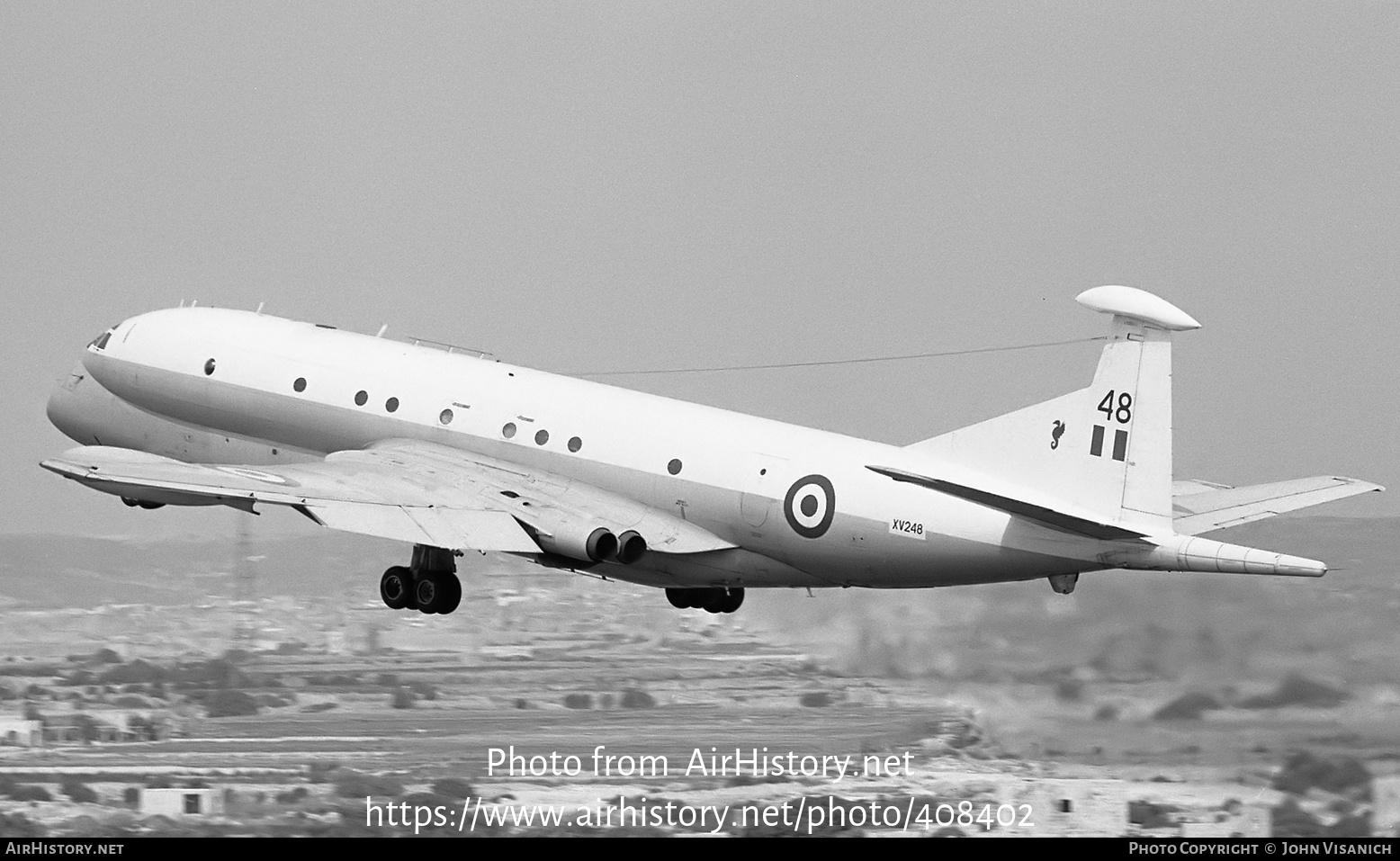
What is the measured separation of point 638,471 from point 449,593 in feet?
12.6

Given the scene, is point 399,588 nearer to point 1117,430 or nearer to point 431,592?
point 431,592

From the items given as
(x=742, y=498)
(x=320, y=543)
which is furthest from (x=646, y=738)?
(x=320, y=543)

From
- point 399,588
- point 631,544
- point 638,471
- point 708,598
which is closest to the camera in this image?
point 631,544

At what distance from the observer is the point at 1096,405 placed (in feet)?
109

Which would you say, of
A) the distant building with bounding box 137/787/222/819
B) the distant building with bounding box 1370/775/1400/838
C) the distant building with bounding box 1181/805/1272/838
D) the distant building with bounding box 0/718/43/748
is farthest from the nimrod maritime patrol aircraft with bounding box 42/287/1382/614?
the distant building with bounding box 0/718/43/748

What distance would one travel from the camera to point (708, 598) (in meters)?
40.7

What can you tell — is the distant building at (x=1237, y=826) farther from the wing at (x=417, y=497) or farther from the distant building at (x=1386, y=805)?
the wing at (x=417, y=497)

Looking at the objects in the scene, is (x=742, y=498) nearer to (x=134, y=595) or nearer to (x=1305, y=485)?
(x=1305, y=485)

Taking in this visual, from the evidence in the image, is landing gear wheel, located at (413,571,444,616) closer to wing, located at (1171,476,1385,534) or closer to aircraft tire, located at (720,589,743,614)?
aircraft tire, located at (720,589,743,614)

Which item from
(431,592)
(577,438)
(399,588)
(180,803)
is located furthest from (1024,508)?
(180,803)

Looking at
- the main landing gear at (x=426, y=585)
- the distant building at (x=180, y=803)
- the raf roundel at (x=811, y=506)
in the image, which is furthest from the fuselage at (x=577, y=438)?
the distant building at (x=180, y=803)

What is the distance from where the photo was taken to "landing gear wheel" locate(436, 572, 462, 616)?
128 ft

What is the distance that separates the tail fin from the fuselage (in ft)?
2.23

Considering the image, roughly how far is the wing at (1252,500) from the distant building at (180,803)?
640 inches
